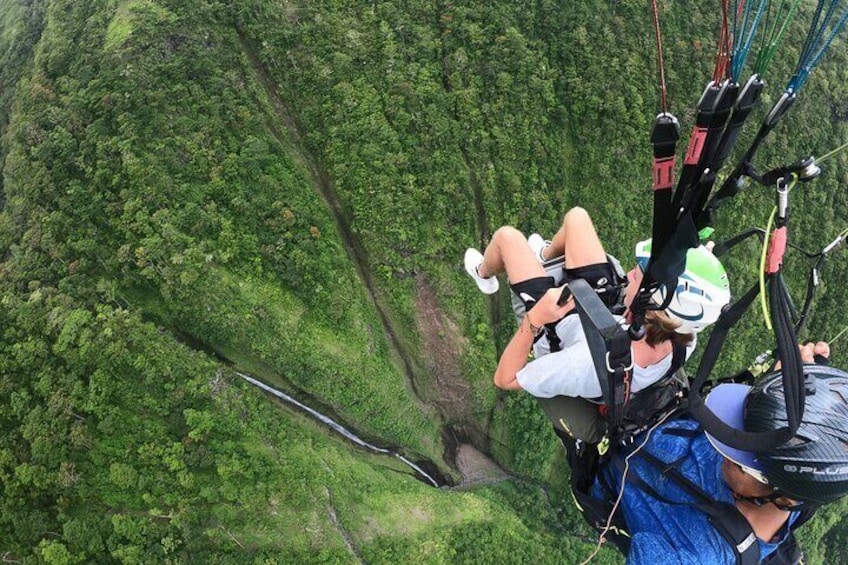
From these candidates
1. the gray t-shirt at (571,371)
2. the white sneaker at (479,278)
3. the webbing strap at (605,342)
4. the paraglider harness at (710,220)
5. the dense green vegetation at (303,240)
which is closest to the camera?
the paraglider harness at (710,220)

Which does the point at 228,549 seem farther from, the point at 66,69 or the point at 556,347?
the point at 66,69

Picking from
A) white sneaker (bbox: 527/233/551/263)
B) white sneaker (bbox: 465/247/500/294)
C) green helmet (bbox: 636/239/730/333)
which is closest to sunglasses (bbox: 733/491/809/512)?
green helmet (bbox: 636/239/730/333)

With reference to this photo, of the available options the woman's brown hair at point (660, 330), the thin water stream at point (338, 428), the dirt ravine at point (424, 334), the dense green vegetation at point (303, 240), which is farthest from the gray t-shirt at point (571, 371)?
the thin water stream at point (338, 428)

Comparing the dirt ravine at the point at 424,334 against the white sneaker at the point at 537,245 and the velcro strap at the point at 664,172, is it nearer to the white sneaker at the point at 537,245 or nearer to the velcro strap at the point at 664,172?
the white sneaker at the point at 537,245

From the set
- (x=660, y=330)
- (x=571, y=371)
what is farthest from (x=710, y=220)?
(x=571, y=371)

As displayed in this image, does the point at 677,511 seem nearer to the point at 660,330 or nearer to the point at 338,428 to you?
the point at 660,330

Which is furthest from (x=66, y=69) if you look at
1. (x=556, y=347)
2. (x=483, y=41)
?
(x=556, y=347)
